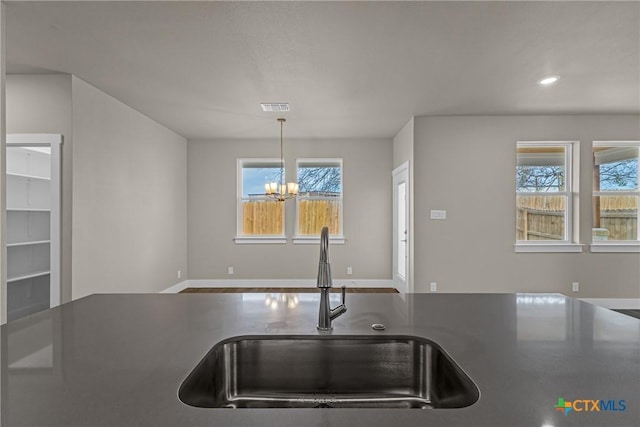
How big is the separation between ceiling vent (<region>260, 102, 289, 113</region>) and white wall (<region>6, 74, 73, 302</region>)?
1903 millimetres

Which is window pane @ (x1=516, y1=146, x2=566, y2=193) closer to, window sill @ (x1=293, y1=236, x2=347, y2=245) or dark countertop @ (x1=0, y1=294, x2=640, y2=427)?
window sill @ (x1=293, y1=236, x2=347, y2=245)

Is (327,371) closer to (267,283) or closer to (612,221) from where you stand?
(267,283)

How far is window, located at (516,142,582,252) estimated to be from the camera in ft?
15.9

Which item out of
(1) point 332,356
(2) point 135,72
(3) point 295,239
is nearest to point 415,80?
(2) point 135,72

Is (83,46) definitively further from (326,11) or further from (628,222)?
(628,222)

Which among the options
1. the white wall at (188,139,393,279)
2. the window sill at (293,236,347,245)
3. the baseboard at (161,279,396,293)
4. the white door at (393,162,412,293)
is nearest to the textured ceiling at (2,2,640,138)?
the white door at (393,162,412,293)

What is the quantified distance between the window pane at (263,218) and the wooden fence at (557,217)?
3.66 m

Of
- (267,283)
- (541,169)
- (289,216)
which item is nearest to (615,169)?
(541,169)

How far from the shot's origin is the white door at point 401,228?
5047 millimetres

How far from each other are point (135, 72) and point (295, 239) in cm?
358

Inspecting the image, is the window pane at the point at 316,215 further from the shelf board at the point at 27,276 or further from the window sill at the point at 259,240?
the shelf board at the point at 27,276

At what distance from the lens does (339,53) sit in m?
2.81


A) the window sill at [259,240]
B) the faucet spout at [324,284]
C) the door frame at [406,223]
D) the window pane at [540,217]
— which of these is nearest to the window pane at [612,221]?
the window pane at [540,217]

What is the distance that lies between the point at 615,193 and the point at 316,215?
14.1 feet
